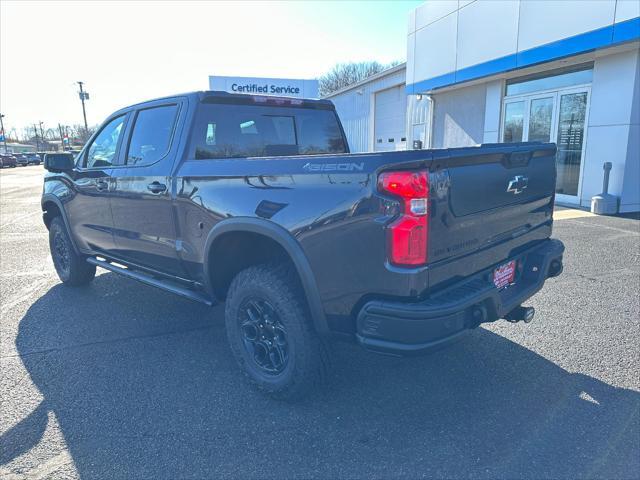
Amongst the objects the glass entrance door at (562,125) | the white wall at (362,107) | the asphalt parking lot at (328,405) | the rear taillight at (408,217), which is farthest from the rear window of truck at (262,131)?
the white wall at (362,107)

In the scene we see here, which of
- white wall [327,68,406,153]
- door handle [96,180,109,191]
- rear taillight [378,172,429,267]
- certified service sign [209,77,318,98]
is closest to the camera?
rear taillight [378,172,429,267]

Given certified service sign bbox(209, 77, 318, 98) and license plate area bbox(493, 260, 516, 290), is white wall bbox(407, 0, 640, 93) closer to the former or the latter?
certified service sign bbox(209, 77, 318, 98)

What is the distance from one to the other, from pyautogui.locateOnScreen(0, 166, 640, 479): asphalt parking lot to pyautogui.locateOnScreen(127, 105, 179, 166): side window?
5.08 feet

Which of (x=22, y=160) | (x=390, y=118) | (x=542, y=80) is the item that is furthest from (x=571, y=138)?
(x=22, y=160)

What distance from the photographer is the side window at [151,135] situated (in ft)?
12.0

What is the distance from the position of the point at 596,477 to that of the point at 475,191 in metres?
1.53

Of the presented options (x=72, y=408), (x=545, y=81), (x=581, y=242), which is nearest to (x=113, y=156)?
(x=72, y=408)

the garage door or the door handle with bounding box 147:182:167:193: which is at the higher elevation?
the garage door

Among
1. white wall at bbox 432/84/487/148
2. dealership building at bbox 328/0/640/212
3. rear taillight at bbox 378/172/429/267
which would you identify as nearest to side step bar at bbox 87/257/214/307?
rear taillight at bbox 378/172/429/267

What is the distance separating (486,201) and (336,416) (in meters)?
1.57

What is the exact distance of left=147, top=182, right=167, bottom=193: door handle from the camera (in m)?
3.49

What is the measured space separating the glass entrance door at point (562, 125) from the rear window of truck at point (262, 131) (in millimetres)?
7571

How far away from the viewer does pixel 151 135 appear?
386 cm

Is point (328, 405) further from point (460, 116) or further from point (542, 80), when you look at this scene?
point (460, 116)
